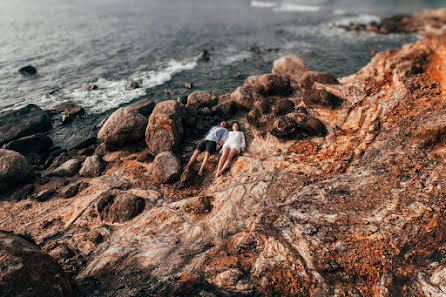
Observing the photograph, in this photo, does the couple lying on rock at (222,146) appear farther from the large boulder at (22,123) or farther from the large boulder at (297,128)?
the large boulder at (22,123)

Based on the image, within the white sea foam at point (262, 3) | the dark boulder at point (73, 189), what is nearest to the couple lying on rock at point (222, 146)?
the dark boulder at point (73, 189)

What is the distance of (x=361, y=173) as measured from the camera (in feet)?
26.0

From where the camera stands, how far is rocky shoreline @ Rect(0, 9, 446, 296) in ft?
18.6

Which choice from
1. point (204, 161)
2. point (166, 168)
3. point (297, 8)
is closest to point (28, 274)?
point (166, 168)

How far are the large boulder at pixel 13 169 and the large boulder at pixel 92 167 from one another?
2267 mm

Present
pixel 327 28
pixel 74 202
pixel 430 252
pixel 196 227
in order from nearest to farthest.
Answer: pixel 430 252 < pixel 196 227 < pixel 74 202 < pixel 327 28

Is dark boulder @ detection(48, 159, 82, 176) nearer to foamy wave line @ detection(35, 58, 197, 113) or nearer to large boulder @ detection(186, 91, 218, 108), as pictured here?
foamy wave line @ detection(35, 58, 197, 113)

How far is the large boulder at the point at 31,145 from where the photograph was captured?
12.8 metres

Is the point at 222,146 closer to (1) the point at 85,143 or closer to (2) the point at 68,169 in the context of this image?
(2) the point at 68,169

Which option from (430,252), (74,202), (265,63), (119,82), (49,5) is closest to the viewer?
(430,252)

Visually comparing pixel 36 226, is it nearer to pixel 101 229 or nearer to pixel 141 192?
pixel 101 229

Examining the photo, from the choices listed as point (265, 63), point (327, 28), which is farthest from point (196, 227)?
point (327, 28)

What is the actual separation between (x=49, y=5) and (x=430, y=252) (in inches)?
2795

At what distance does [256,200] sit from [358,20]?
4697cm
